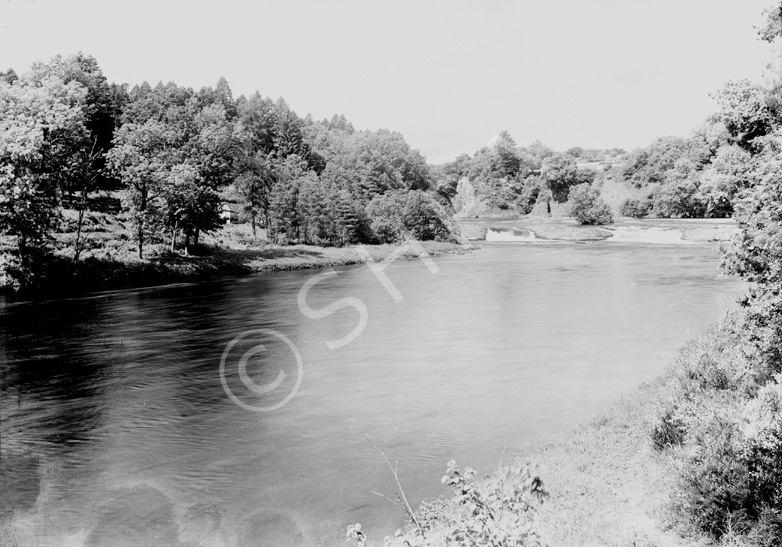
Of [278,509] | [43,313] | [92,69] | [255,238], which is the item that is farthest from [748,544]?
[92,69]

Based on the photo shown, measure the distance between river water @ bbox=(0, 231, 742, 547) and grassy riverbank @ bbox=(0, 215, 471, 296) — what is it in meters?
9.06

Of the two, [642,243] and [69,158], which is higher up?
[69,158]

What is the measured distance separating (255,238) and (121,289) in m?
29.5

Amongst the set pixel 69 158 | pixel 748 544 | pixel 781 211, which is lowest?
pixel 748 544

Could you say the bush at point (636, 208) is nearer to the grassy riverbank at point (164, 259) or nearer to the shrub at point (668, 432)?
the grassy riverbank at point (164, 259)

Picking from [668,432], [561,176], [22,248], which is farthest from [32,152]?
[561,176]

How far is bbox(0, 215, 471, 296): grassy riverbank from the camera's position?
4962 centimetres

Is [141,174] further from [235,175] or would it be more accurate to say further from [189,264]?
[235,175]

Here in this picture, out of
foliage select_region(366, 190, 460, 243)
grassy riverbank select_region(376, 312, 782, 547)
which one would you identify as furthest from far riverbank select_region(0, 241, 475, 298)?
grassy riverbank select_region(376, 312, 782, 547)

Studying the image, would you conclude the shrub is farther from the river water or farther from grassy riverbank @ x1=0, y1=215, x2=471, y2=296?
grassy riverbank @ x1=0, y1=215, x2=471, y2=296

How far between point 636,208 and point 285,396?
124463 mm

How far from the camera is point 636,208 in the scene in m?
130

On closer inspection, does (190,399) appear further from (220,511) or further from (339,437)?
(220,511)

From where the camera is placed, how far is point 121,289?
49.3 meters
